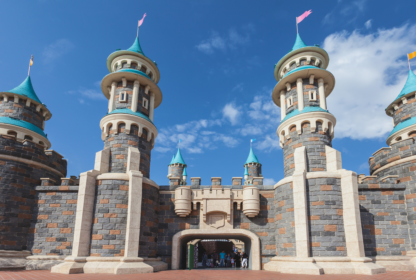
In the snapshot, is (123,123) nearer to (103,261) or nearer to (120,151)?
(120,151)

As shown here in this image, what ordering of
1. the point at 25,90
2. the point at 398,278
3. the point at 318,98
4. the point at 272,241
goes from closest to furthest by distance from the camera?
1. the point at 398,278
2. the point at 272,241
3. the point at 318,98
4. the point at 25,90

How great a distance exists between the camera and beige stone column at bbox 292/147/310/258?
1382 centimetres

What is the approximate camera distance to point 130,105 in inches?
708

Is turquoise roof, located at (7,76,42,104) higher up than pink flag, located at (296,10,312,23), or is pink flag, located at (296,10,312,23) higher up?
pink flag, located at (296,10,312,23)

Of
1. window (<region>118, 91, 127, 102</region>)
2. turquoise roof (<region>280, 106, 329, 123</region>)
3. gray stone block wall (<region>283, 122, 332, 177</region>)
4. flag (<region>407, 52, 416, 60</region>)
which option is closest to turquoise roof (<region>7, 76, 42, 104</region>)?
window (<region>118, 91, 127, 102</region>)

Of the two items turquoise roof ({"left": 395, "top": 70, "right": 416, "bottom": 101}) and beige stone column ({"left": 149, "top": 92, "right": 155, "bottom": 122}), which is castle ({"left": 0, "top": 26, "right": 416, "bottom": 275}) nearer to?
beige stone column ({"left": 149, "top": 92, "right": 155, "bottom": 122})

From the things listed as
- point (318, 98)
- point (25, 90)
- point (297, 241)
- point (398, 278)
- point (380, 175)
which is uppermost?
point (25, 90)

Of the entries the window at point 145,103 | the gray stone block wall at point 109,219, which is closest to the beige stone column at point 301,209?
the gray stone block wall at point 109,219

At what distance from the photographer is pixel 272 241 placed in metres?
16.3

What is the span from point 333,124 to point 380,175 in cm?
487

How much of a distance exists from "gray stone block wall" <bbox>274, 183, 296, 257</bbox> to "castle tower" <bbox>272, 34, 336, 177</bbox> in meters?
1.36

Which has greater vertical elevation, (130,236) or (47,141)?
(47,141)

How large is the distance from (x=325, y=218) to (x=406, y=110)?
11.8 m

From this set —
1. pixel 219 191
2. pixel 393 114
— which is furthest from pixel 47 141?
pixel 393 114
